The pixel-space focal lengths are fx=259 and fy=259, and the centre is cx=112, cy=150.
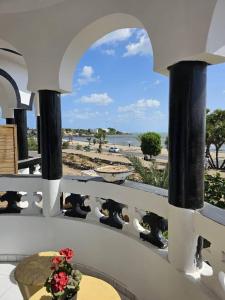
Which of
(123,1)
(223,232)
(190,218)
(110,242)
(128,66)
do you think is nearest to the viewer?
(223,232)

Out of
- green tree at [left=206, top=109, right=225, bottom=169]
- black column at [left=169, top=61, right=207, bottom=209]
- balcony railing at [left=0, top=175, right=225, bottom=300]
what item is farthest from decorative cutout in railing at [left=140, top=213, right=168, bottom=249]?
green tree at [left=206, top=109, right=225, bottom=169]

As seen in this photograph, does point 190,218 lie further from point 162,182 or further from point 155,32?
point 162,182

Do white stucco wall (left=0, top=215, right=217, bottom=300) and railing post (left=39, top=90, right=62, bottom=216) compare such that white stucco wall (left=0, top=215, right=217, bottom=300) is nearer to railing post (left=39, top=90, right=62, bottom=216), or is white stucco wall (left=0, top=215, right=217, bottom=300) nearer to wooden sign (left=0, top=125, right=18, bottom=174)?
railing post (left=39, top=90, right=62, bottom=216)

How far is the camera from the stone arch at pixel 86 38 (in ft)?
8.88

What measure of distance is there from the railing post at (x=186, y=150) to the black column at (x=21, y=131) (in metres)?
5.55

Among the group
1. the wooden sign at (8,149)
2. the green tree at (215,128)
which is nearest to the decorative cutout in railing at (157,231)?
the wooden sign at (8,149)

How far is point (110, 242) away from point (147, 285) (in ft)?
2.14

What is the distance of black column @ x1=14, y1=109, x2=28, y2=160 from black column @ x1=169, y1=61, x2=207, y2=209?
220 inches

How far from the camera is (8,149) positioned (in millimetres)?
5445

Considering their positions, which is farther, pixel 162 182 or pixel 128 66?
pixel 128 66

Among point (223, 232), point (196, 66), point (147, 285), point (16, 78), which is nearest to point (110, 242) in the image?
point (147, 285)

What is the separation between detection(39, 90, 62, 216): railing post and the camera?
3.30 m

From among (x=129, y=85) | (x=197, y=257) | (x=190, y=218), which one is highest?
(x=129, y=85)

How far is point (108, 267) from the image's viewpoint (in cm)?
309
